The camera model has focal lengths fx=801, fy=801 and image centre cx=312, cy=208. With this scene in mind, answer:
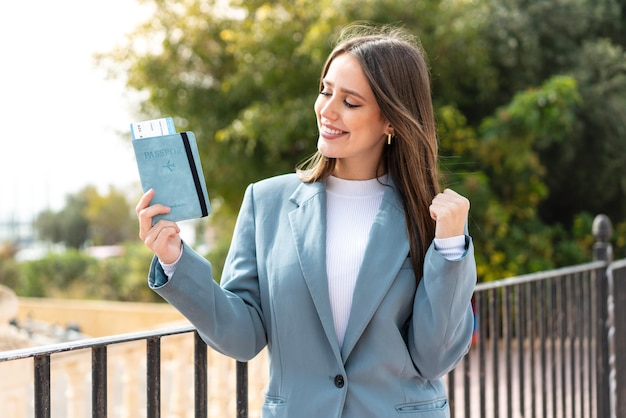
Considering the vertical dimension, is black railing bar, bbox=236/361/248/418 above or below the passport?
below

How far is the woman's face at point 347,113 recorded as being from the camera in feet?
5.54

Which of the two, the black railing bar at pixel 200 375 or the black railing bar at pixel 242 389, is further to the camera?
the black railing bar at pixel 242 389

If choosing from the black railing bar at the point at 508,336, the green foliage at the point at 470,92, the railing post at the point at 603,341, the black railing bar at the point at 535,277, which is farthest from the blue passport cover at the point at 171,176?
the green foliage at the point at 470,92

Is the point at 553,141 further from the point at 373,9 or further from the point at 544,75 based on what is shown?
the point at 373,9

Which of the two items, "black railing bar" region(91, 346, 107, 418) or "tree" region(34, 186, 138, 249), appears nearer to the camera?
"black railing bar" region(91, 346, 107, 418)

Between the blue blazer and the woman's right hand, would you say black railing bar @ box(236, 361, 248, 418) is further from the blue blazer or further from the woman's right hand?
the woman's right hand

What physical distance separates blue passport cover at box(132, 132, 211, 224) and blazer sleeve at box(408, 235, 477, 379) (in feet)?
1.58

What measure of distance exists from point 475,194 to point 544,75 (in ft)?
6.39

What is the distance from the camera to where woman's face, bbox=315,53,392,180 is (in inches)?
66.4

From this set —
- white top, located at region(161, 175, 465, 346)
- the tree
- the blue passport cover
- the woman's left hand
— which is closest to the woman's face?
white top, located at region(161, 175, 465, 346)

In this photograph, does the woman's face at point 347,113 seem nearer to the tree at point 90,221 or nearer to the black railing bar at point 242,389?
the black railing bar at point 242,389

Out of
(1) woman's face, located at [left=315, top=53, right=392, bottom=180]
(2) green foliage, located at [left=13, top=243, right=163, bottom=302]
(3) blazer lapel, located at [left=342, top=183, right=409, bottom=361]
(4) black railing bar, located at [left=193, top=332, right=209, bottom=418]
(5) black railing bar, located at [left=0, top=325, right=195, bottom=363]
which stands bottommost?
(2) green foliage, located at [left=13, top=243, right=163, bottom=302]

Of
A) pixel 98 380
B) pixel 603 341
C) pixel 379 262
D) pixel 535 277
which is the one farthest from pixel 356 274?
pixel 603 341

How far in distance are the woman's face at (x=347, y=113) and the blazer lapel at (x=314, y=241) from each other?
0.36 feet
